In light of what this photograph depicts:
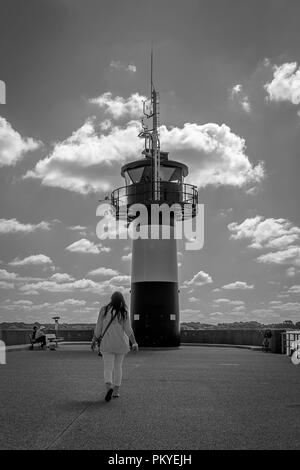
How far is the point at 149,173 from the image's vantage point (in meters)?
33.7

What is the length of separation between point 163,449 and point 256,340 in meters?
31.4

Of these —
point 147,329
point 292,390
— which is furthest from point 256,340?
point 292,390

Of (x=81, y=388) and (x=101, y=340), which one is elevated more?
(x=101, y=340)

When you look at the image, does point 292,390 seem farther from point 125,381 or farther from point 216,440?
point 216,440

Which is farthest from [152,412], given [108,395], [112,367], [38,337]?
[38,337]

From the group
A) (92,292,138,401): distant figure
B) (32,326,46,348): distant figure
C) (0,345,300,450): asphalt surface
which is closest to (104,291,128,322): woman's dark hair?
(92,292,138,401): distant figure

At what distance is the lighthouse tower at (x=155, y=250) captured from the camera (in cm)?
3275

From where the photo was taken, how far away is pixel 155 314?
3269 centimetres

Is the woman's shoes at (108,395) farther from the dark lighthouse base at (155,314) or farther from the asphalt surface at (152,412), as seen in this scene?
the dark lighthouse base at (155,314)

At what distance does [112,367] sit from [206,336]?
32.8 m

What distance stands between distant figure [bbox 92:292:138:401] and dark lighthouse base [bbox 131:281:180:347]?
2170 centimetres

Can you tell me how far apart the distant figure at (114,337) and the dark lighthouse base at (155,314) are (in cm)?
2170

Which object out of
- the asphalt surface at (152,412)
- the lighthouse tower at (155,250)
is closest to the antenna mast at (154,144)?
the lighthouse tower at (155,250)
